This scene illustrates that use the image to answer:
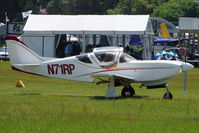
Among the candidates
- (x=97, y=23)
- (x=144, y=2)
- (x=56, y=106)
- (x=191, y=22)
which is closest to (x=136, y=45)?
(x=191, y=22)

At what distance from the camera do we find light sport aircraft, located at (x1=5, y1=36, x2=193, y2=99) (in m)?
16.2

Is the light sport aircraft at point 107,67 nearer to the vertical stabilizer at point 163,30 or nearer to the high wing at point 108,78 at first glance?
the high wing at point 108,78

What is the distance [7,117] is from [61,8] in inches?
3985

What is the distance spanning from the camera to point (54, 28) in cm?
3316

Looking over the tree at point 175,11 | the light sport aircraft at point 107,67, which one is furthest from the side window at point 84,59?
the tree at point 175,11

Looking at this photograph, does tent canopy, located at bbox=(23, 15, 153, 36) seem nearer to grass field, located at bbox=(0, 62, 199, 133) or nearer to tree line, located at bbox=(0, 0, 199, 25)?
grass field, located at bbox=(0, 62, 199, 133)

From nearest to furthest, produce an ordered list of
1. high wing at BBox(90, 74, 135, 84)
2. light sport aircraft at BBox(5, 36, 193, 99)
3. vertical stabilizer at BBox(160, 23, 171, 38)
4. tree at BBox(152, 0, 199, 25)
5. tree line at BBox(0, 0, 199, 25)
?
high wing at BBox(90, 74, 135, 84)
light sport aircraft at BBox(5, 36, 193, 99)
vertical stabilizer at BBox(160, 23, 171, 38)
tree at BBox(152, 0, 199, 25)
tree line at BBox(0, 0, 199, 25)

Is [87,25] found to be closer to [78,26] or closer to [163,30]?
[78,26]

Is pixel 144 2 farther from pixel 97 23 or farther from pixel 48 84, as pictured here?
pixel 48 84

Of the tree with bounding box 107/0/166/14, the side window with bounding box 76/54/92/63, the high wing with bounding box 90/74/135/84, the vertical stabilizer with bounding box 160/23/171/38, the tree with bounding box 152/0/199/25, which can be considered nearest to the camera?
the high wing with bounding box 90/74/135/84

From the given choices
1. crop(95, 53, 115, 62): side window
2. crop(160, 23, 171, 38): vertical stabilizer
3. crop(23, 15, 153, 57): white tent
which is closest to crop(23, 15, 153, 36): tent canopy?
crop(23, 15, 153, 57): white tent

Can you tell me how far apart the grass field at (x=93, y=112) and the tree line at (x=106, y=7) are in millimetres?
69151

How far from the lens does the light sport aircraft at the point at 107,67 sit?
16.2 meters

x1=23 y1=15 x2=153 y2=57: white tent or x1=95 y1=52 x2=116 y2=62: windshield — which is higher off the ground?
x1=95 y1=52 x2=116 y2=62: windshield
